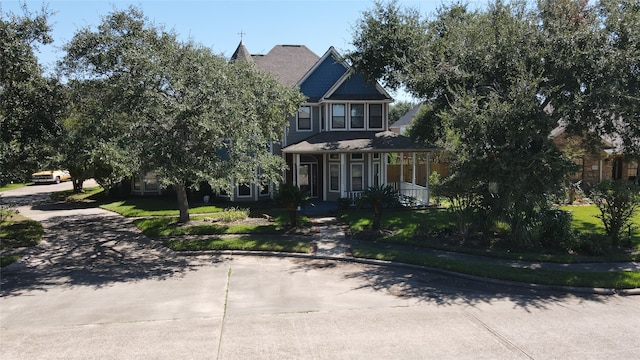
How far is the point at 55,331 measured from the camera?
799 cm

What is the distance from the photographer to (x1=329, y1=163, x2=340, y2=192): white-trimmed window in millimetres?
24606

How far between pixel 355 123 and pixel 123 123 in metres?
13.6

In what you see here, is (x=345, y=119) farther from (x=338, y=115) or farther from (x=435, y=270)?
(x=435, y=270)

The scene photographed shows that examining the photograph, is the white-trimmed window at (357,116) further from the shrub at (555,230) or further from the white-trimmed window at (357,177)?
the shrub at (555,230)

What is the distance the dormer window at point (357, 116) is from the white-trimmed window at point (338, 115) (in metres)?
0.50

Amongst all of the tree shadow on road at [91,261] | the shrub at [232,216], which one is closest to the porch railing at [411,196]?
the shrub at [232,216]

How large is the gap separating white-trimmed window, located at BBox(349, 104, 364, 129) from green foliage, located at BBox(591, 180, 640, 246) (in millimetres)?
12927

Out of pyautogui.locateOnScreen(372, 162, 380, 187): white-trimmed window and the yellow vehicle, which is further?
the yellow vehicle

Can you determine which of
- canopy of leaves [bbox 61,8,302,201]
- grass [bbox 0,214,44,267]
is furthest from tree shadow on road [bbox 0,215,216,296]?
canopy of leaves [bbox 61,8,302,201]

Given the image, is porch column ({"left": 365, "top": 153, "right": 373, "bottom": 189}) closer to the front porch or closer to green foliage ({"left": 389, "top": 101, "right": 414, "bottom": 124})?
the front porch

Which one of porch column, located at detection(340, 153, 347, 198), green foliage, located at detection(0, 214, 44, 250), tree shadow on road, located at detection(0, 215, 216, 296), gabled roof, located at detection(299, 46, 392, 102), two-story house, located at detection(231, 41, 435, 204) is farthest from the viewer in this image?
gabled roof, located at detection(299, 46, 392, 102)

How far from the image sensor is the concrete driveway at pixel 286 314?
716cm

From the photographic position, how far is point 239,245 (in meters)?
14.4

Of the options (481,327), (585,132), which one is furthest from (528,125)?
(481,327)
